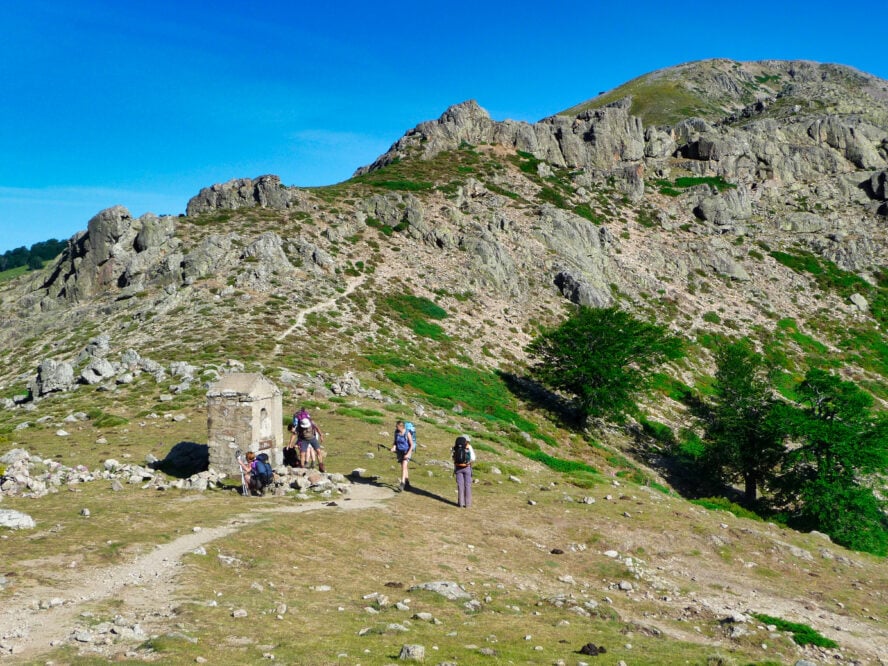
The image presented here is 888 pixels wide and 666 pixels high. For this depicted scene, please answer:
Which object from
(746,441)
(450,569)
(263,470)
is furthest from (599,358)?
(450,569)

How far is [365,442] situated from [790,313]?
7227 cm

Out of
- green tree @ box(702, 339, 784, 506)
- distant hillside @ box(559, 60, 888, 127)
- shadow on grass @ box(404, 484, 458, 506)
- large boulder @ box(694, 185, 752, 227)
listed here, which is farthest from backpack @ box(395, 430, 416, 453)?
distant hillside @ box(559, 60, 888, 127)

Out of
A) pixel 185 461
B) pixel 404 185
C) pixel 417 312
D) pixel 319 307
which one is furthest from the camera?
pixel 404 185

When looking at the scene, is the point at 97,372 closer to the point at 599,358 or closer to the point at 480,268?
the point at 599,358

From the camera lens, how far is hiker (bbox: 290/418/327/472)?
21.0 m

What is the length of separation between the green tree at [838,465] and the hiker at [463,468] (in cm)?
1967

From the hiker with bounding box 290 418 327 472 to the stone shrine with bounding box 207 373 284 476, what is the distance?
41.6 inches

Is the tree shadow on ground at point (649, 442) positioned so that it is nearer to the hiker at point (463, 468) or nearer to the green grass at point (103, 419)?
the hiker at point (463, 468)

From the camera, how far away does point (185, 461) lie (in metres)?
21.9

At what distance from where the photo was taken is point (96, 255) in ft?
183

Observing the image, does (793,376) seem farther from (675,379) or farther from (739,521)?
(739,521)

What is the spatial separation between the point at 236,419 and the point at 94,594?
960cm

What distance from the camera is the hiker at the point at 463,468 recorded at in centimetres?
1892

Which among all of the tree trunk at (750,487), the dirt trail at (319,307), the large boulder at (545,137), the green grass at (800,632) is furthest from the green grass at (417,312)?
the large boulder at (545,137)
